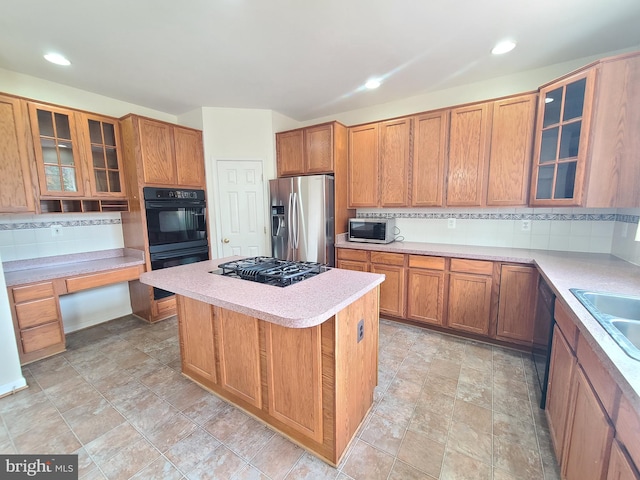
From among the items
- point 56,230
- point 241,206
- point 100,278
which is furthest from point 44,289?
point 241,206

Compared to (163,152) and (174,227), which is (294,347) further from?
(163,152)

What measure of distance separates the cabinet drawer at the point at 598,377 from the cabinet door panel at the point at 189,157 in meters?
3.75

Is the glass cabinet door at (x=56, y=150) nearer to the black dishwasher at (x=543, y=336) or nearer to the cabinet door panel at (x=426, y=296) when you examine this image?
the cabinet door panel at (x=426, y=296)

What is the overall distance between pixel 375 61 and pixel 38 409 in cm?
376

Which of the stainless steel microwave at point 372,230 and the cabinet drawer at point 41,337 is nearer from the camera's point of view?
the cabinet drawer at point 41,337

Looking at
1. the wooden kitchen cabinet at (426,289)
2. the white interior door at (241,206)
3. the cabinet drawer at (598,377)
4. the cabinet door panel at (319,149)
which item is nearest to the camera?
the cabinet drawer at (598,377)

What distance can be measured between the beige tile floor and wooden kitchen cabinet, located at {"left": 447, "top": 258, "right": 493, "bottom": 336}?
297 millimetres

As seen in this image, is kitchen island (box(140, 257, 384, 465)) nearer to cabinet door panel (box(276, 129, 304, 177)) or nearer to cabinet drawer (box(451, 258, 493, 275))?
cabinet drawer (box(451, 258, 493, 275))

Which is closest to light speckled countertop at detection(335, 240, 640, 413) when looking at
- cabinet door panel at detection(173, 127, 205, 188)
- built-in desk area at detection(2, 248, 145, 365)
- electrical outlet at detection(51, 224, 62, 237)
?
cabinet door panel at detection(173, 127, 205, 188)

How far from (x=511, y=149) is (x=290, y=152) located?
2.50 metres

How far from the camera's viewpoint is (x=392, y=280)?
3020 mm

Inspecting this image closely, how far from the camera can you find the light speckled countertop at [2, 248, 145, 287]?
2389 millimetres

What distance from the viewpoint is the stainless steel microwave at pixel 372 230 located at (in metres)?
3.19

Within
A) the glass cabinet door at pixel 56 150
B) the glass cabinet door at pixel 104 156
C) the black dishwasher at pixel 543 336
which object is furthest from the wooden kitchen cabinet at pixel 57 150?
the black dishwasher at pixel 543 336
